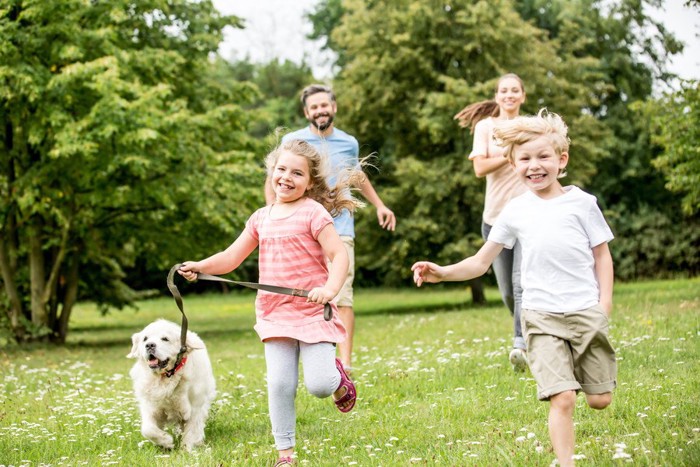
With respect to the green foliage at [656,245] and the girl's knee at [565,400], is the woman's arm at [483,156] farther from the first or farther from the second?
the green foliage at [656,245]

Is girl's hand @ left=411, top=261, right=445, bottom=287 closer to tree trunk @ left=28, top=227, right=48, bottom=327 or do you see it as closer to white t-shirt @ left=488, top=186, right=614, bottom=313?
white t-shirt @ left=488, top=186, right=614, bottom=313

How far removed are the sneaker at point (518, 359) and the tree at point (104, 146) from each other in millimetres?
9378

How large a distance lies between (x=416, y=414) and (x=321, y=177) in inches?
79.1

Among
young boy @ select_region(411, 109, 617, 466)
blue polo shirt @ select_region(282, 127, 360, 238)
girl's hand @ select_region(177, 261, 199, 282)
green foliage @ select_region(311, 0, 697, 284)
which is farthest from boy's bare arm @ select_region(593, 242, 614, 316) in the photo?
green foliage @ select_region(311, 0, 697, 284)

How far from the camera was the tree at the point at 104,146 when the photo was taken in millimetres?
15547

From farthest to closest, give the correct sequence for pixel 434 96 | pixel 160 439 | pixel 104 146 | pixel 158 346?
pixel 434 96
pixel 104 146
pixel 158 346
pixel 160 439

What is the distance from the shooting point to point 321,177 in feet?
17.8

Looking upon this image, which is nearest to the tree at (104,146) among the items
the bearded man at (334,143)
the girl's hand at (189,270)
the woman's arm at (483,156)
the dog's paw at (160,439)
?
the bearded man at (334,143)

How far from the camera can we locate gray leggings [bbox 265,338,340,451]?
498 cm

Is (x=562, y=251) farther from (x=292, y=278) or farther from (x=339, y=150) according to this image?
(x=339, y=150)

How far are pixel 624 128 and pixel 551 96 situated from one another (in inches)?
381

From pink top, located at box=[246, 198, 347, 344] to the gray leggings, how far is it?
83 millimetres

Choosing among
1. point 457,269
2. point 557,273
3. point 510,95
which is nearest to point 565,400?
point 557,273

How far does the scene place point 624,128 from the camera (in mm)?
34281
